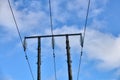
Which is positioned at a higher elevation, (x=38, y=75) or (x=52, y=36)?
(x=52, y=36)

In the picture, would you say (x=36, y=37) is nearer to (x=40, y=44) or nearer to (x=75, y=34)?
(x=40, y=44)

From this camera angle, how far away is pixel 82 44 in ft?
94.2

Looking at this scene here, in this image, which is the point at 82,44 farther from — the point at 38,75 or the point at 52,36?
the point at 38,75

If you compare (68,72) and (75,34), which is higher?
(75,34)

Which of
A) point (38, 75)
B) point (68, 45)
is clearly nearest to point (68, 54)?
point (68, 45)

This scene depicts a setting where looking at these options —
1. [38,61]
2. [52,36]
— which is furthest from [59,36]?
[38,61]

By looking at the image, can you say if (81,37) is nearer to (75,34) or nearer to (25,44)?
(75,34)

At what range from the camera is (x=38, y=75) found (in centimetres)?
2752

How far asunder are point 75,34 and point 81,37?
60 cm

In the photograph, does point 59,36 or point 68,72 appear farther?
point 59,36

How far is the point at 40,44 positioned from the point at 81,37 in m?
3.21

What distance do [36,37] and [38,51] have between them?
1377mm

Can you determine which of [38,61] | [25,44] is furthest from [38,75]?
[25,44]

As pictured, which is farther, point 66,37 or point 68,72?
point 66,37
